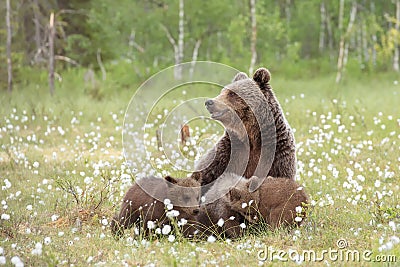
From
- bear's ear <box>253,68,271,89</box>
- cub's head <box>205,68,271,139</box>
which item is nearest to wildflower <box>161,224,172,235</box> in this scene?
cub's head <box>205,68,271,139</box>

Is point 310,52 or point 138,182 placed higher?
point 138,182

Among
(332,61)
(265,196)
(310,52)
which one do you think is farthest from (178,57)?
(265,196)

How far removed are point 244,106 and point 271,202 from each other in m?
1.23

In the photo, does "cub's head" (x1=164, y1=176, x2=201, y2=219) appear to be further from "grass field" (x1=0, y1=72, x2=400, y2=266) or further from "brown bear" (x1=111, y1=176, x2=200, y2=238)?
"grass field" (x1=0, y1=72, x2=400, y2=266)

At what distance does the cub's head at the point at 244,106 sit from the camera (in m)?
6.84

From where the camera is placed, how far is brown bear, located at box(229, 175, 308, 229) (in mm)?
6121

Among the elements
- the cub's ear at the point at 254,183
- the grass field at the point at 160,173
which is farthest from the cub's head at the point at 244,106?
the grass field at the point at 160,173

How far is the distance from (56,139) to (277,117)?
7.36 metres

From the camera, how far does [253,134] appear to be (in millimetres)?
6902

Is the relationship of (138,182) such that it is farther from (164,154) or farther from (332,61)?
(332,61)

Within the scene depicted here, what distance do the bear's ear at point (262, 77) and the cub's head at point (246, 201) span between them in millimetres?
1331

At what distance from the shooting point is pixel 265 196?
6211 millimetres

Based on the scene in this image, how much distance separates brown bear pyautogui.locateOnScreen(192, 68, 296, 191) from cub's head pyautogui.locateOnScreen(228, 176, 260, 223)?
639mm

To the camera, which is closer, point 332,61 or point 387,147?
point 387,147
